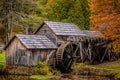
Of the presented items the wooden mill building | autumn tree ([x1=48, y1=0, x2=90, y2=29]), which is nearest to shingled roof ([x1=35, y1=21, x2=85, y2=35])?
the wooden mill building

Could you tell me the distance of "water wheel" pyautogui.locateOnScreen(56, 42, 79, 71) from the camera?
132ft

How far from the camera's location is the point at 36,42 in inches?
1529

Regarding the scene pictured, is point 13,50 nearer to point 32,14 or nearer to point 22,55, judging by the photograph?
point 22,55

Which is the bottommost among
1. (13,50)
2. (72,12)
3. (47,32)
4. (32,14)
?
(13,50)

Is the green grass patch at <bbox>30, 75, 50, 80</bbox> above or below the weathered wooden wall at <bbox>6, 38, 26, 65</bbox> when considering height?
below

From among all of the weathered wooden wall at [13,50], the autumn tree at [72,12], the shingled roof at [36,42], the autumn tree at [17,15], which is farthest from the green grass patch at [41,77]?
the autumn tree at [72,12]

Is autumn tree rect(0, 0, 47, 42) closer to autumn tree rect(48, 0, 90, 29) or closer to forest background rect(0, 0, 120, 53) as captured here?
forest background rect(0, 0, 120, 53)

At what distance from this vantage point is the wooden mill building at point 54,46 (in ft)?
127

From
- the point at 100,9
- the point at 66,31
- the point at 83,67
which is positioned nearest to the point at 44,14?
the point at 66,31

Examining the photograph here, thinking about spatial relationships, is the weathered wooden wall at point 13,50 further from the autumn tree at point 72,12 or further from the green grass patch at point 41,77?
the autumn tree at point 72,12

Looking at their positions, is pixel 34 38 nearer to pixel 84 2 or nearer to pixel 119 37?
pixel 119 37

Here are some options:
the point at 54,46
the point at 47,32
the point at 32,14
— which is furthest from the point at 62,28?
the point at 32,14

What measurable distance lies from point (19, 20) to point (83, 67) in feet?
61.2

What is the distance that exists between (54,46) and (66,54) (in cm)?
197
